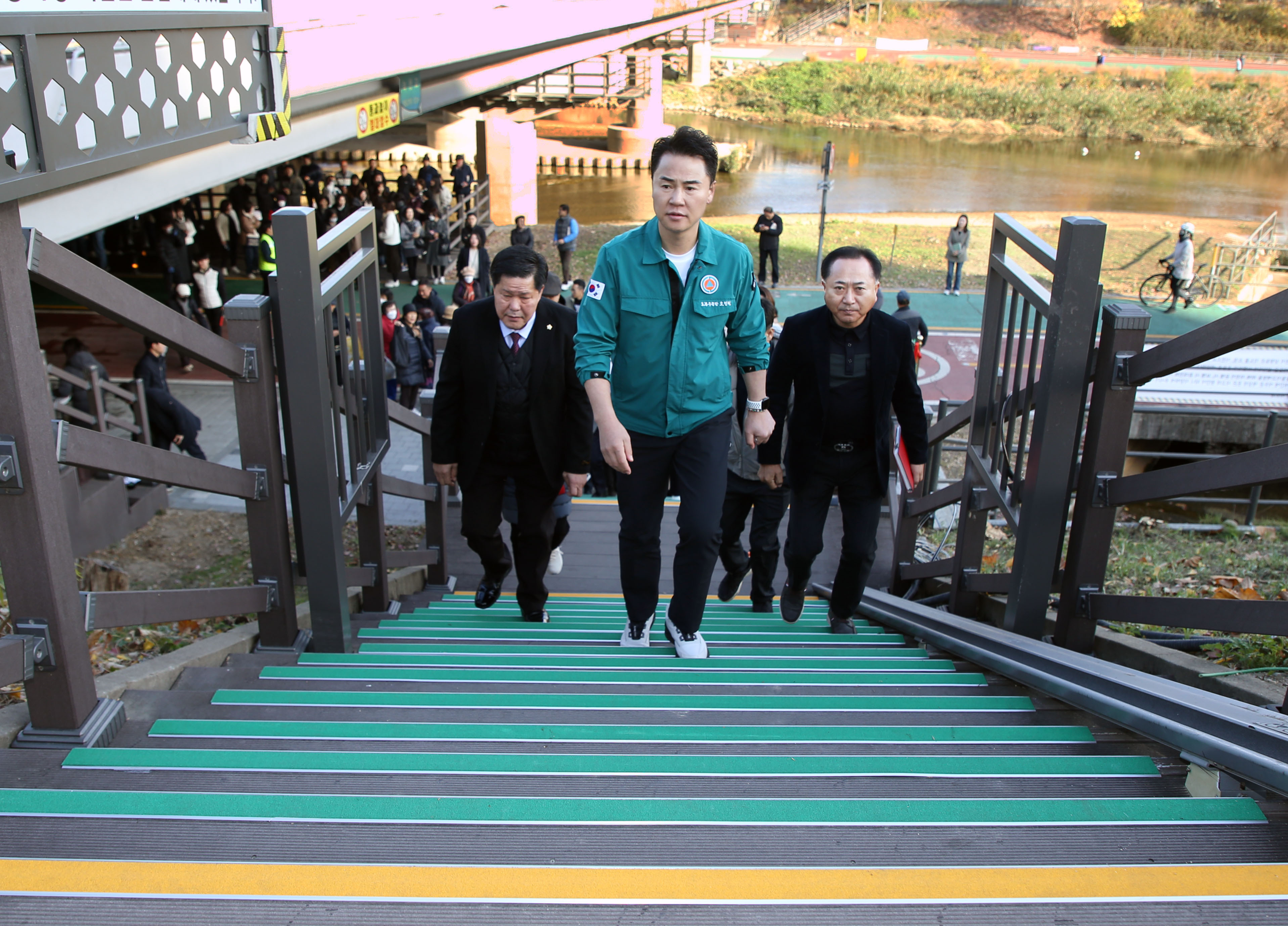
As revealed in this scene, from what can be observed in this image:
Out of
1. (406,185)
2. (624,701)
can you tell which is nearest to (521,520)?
(624,701)

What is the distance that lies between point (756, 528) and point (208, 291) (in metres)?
10.2

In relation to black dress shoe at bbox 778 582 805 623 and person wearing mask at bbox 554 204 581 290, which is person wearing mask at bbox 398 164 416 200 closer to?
person wearing mask at bbox 554 204 581 290

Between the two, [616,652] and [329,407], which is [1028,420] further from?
[329,407]

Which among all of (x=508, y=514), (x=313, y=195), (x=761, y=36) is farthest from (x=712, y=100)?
(x=508, y=514)

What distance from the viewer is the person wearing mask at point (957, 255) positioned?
16266mm

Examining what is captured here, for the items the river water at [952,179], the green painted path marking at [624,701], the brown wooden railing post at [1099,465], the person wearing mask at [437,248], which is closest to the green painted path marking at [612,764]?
the green painted path marking at [624,701]

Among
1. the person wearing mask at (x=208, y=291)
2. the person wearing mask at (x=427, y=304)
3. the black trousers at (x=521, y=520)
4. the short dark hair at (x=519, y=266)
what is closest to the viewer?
the short dark hair at (x=519, y=266)

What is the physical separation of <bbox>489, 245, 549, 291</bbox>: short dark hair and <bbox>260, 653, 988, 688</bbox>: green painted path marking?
148cm

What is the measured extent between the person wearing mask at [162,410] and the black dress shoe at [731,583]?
5611mm

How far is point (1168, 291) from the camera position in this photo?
17.3 meters

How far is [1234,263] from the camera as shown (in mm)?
17109

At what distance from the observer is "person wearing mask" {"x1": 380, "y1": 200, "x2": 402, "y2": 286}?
15594mm

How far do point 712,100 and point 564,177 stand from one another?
18783mm

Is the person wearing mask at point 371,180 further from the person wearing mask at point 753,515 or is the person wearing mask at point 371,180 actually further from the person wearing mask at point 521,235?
the person wearing mask at point 753,515
